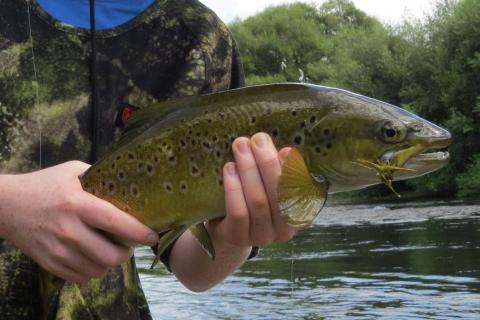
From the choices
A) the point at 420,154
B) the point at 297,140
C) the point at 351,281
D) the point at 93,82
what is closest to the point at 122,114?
the point at 93,82

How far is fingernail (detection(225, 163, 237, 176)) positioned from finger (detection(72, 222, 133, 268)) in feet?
1.21

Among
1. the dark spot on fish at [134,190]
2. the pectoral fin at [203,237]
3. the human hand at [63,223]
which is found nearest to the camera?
the human hand at [63,223]

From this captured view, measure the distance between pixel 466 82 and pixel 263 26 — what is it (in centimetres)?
3215

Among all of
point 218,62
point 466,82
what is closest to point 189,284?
point 218,62

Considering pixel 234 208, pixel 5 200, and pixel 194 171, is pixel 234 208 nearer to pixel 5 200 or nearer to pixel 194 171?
pixel 194 171

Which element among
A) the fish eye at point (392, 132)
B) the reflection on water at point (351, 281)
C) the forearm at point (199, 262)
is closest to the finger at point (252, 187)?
the fish eye at point (392, 132)

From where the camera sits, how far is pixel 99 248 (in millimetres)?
2062

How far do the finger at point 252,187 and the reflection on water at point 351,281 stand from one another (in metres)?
6.21

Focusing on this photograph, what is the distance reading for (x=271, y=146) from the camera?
215 cm

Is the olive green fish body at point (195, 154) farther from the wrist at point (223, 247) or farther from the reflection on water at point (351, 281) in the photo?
the reflection on water at point (351, 281)

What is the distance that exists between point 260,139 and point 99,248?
533 mm

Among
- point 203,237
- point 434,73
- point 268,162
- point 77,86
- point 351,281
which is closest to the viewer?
point 268,162

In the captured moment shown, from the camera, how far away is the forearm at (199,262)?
112 inches

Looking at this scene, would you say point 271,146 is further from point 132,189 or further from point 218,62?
point 218,62
